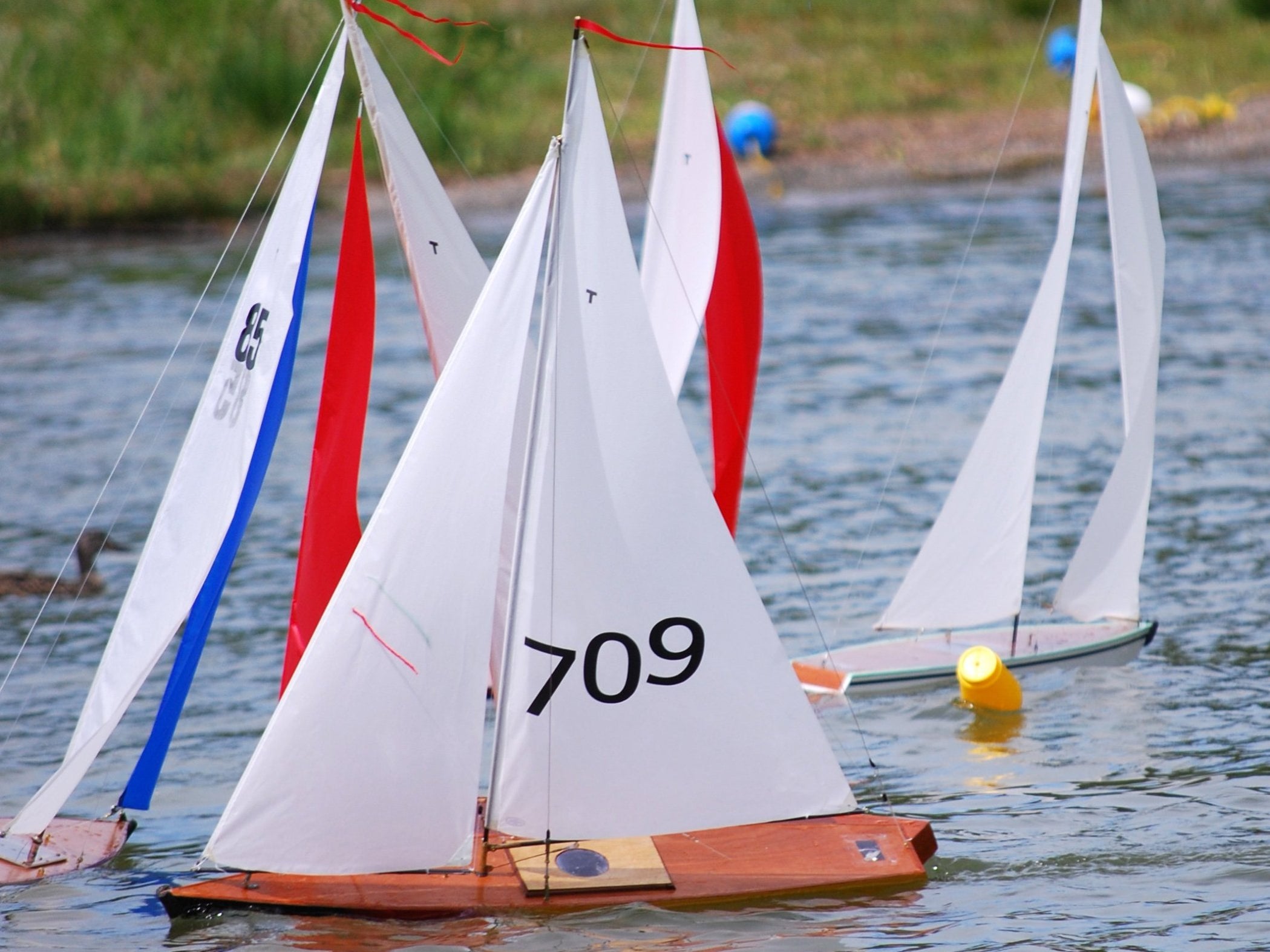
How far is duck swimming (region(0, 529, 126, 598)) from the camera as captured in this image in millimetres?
14656

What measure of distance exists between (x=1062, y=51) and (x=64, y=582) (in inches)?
1031

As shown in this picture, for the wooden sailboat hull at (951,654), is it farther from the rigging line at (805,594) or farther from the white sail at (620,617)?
the white sail at (620,617)

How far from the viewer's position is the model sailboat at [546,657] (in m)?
7.95

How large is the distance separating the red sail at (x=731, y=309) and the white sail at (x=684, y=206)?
0.06 metres

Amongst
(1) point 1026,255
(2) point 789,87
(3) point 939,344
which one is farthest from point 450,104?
(3) point 939,344

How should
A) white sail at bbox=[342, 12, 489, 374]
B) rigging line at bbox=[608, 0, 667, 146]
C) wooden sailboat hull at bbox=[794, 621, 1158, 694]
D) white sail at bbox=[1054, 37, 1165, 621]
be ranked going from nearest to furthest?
white sail at bbox=[342, 12, 489, 374]
rigging line at bbox=[608, 0, 667, 146]
white sail at bbox=[1054, 37, 1165, 621]
wooden sailboat hull at bbox=[794, 621, 1158, 694]

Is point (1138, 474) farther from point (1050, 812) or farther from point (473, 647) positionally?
point (473, 647)

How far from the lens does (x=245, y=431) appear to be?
867 centimetres

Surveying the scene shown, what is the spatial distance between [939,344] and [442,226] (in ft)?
48.3

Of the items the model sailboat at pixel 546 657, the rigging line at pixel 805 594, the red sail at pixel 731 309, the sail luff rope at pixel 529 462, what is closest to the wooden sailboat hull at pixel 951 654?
the rigging line at pixel 805 594

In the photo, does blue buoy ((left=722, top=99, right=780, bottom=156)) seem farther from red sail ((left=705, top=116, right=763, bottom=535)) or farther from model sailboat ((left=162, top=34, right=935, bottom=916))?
model sailboat ((left=162, top=34, right=935, bottom=916))

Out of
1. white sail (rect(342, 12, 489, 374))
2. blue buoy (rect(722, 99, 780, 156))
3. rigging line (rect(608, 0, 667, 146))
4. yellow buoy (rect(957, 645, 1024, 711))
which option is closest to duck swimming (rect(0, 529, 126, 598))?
rigging line (rect(608, 0, 667, 146))

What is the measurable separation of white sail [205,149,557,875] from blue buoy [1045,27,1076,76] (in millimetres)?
28424

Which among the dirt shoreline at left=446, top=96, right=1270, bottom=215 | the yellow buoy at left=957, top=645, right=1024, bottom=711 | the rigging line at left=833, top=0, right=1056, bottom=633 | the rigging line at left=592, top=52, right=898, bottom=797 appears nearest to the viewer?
the rigging line at left=592, top=52, right=898, bottom=797
